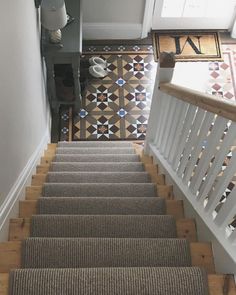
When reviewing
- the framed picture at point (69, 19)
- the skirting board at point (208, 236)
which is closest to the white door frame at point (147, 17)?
the framed picture at point (69, 19)

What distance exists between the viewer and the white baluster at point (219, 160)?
1.41 metres

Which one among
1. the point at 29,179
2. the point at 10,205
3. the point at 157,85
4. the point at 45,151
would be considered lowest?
the point at 45,151

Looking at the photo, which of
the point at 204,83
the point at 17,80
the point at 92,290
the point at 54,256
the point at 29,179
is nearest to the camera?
the point at 92,290

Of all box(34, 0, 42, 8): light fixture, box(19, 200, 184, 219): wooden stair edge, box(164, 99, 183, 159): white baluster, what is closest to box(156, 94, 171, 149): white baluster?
box(164, 99, 183, 159): white baluster

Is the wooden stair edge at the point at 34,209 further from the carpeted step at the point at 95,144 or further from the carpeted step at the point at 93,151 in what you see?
the carpeted step at the point at 95,144

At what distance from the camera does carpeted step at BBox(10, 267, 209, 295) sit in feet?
4.10

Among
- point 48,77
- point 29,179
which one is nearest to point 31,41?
point 48,77

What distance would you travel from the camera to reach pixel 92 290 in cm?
125

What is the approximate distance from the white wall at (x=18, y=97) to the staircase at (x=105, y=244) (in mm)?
155

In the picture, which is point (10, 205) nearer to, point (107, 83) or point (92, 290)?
point (92, 290)

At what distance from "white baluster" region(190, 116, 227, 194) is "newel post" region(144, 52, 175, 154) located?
0.65 meters

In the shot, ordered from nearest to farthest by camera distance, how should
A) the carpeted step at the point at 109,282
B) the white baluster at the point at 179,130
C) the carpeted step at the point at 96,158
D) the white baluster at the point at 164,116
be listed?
the carpeted step at the point at 109,282
the white baluster at the point at 179,130
the white baluster at the point at 164,116
the carpeted step at the point at 96,158

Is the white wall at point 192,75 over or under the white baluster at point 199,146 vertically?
under

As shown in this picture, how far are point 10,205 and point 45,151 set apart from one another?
138 cm
